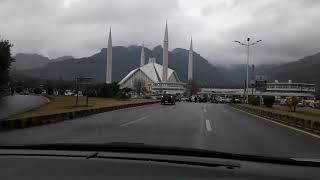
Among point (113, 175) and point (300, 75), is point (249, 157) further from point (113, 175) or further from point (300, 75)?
point (300, 75)

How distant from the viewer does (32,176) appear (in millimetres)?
3514

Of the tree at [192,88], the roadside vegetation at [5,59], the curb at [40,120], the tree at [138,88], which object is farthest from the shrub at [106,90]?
the tree at [192,88]

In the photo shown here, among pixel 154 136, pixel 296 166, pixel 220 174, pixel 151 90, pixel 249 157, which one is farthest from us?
pixel 151 90

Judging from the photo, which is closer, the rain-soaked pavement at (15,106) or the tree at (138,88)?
the rain-soaked pavement at (15,106)

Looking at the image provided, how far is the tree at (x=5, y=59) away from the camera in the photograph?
54.1 m

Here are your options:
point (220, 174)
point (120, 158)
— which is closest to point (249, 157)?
point (220, 174)

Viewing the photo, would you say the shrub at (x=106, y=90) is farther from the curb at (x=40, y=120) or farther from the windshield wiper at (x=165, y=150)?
the windshield wiper at (x=165, y=150)

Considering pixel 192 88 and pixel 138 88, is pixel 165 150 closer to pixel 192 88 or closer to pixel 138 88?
pixel 138 88

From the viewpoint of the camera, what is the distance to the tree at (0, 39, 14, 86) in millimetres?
54062

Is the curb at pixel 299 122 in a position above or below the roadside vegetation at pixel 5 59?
below

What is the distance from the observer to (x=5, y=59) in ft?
178

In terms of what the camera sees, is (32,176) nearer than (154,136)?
Yes

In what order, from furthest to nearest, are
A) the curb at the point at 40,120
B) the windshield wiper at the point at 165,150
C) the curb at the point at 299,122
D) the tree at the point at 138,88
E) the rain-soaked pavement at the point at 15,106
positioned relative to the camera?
the tree at the point at 138,88, the rain-soaked pavement at the point at 15,106, the curb at the point at 299,122, the curb at the point at 40,120, the windshield wiper at the point at 165,150

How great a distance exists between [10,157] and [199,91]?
637 ft
